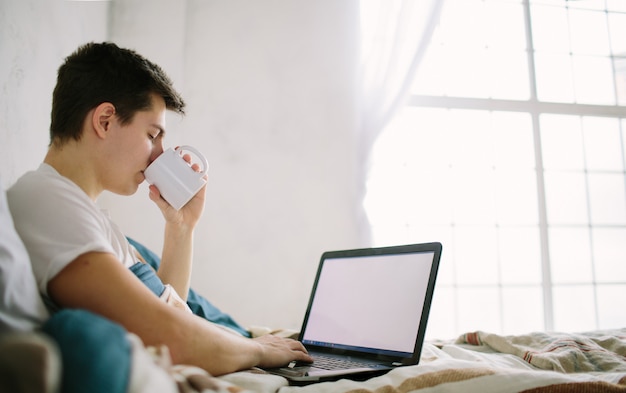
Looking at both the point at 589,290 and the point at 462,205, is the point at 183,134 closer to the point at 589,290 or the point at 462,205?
the point at 462,205

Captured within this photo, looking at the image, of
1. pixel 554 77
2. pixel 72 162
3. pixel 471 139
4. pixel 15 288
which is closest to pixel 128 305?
pixel 15 288

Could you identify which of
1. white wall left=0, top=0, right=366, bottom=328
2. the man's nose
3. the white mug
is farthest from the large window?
the man's nose

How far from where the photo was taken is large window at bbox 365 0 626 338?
3.24 meters

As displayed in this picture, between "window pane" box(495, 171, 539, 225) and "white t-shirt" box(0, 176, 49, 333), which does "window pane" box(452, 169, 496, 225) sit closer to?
"window pane" box(495, 171, 539, 225)

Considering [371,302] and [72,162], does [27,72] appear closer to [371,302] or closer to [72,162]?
[72,162]

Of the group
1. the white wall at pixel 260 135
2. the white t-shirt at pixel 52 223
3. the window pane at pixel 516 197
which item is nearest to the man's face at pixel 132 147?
the white t-shirt at pixel 52 223

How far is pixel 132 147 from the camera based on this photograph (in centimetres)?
110

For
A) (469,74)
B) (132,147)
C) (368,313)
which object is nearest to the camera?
(132,147)

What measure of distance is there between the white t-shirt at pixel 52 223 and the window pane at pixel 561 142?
3.24 m

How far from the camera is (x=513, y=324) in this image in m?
3.25

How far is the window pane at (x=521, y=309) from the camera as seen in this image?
3.26 m

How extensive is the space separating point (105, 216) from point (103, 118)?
20cm

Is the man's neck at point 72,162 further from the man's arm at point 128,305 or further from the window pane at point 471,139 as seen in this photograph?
the window pane at point 471,139

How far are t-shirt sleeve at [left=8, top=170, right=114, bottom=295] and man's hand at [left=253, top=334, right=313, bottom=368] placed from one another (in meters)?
0.36
